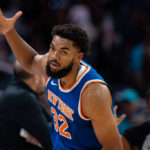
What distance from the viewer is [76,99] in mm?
2709

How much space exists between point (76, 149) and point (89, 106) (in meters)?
0.40

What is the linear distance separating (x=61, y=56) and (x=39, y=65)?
0.49 meters

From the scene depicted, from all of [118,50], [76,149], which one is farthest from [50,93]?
[118,50]

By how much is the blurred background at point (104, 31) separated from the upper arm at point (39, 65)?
8.81 feet

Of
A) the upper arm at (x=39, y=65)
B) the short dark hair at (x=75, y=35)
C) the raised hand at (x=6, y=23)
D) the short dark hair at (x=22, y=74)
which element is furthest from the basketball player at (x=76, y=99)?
the short dark hair at (x=22, y=74)

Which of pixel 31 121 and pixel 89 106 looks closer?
pixel 89 106

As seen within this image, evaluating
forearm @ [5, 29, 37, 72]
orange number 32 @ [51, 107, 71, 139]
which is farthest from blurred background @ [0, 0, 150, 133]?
orange number 32 @ [51, 107, 71, 139]

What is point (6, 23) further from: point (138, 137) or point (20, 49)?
point (138, 137)

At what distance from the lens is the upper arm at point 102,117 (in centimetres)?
256

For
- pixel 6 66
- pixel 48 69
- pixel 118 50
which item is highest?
pixel 48 69

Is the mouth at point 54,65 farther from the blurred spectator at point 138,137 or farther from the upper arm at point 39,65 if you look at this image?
the blurred spectator at point 138,137

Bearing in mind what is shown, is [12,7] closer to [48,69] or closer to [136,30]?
[136,30]

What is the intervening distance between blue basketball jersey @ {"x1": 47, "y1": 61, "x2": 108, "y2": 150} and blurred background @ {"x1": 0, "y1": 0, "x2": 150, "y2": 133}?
9.88 ft

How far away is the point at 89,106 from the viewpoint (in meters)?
2.59
